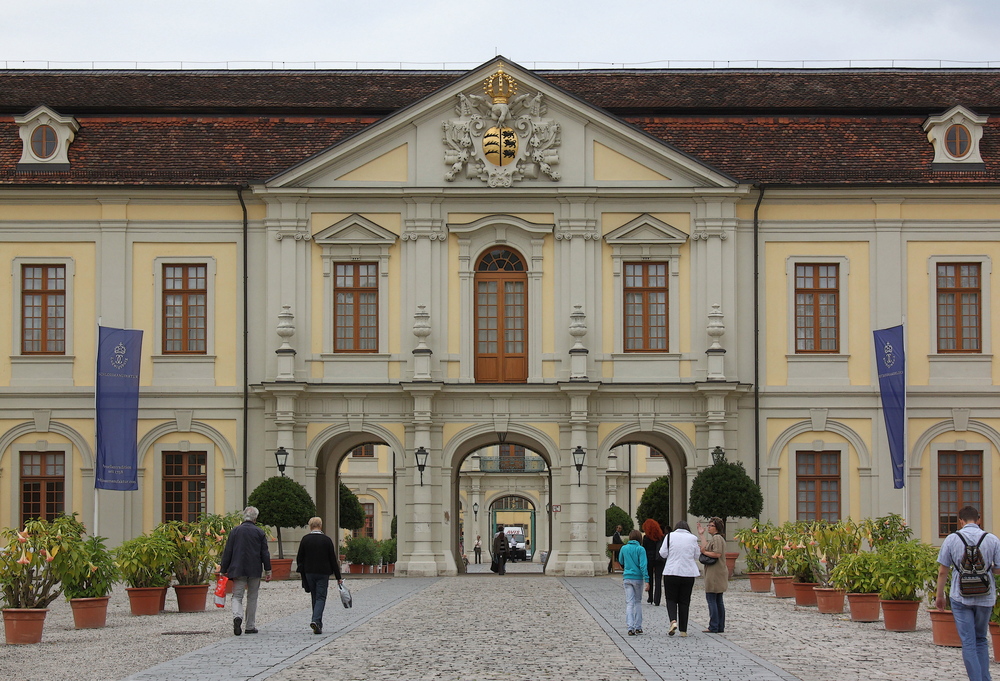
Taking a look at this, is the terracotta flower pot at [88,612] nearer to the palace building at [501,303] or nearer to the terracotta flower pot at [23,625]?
the terracotta flower pot at [23,625]

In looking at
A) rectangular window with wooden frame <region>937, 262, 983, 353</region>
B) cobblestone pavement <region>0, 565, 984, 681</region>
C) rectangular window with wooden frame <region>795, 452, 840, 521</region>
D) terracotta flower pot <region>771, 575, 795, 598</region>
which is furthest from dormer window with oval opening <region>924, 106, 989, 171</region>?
cobblestone pavement <region>0, 565, 984, 681</region>

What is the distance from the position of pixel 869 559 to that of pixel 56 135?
2323 centimetres

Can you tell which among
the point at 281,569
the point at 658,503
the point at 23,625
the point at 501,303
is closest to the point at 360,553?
the point at 658,503

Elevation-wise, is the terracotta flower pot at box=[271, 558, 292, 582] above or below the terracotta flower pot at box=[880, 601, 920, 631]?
below

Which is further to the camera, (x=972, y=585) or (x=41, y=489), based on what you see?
(x=41, y=489)

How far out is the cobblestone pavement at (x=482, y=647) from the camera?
15.2m

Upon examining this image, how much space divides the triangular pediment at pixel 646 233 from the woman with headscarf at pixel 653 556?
11746 millimetres

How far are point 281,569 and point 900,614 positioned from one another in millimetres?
16885

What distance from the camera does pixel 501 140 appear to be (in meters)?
35.5

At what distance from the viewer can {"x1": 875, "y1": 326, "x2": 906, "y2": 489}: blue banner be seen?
33.1 m

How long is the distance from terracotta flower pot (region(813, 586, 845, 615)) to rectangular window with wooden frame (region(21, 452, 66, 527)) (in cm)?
1948

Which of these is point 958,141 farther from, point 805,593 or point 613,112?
point 805,593

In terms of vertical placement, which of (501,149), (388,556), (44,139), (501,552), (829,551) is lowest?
(388,556)

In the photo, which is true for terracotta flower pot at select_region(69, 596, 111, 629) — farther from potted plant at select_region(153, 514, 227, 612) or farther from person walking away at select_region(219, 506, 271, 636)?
person walking away at select_region(219, 506, 271, 636)
